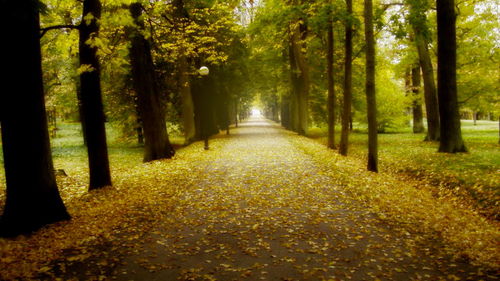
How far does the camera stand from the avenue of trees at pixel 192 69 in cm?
621

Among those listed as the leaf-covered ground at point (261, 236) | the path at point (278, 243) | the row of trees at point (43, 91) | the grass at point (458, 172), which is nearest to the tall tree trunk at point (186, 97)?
the row of trees at point (43, 91)

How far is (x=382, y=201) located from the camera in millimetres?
8211

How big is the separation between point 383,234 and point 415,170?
7.01 metres

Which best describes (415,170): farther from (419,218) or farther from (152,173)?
(152,173)

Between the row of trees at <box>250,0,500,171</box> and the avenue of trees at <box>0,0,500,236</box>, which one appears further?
the row of trees at <box>250,0,500,171</box>

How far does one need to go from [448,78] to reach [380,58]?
12.0 m

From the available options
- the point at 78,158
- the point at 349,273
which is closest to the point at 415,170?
the point at 349,273

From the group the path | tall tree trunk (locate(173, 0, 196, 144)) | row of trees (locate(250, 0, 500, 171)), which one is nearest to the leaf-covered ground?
the path

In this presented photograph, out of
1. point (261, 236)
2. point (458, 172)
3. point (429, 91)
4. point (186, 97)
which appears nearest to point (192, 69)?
point (186, 97)

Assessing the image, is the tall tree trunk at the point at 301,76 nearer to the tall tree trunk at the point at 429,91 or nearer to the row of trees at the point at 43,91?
the tall tree trunk at the point at 429,91

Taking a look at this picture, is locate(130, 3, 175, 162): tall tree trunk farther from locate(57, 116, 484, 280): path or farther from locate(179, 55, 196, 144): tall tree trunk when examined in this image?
locate(179, 55, 196, 144): tall tree trunk

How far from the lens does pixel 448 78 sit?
47.1ft

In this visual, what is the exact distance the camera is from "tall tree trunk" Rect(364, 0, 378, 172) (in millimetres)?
11391

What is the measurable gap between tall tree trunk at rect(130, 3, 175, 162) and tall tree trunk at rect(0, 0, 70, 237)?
27.0 feet
